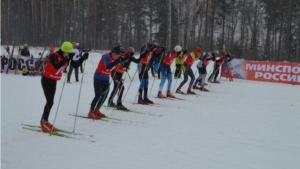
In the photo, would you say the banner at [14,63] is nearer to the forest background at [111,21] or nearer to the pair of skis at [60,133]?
the pair of skis at [60,133]

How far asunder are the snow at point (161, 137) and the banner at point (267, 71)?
240 inches

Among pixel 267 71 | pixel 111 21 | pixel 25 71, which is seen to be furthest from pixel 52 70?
pixel 111 21

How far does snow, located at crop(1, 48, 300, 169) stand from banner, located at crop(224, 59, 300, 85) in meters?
6.10

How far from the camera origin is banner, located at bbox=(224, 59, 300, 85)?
599 inches

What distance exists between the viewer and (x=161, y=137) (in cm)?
554

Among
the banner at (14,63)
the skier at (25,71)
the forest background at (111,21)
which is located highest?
the forest background at (111,21)

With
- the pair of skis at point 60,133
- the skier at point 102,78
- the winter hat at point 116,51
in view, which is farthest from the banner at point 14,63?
the pair of skis at point 60,133

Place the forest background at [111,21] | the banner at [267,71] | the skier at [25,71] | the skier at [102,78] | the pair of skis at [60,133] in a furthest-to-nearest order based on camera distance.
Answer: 1. the forest background at [111,21]
2. the banner at [267,71]
3. the skier at [25,71]
4. the skier at [102,78]
5. the pair of skis at [60,133]

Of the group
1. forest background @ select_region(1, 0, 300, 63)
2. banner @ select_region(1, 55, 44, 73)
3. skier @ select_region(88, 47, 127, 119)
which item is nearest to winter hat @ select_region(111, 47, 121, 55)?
skier @ select_region(88, 47, 127, 119)

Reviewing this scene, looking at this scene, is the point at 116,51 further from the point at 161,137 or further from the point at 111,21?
the point at 111,21

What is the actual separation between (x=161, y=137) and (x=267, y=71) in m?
12.5

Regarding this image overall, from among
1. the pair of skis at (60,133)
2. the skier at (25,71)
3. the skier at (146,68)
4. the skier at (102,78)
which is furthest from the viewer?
the skier at (25,71)

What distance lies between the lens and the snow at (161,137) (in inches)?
168

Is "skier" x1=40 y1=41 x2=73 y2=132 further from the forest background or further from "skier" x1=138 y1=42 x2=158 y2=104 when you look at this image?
the forest background
